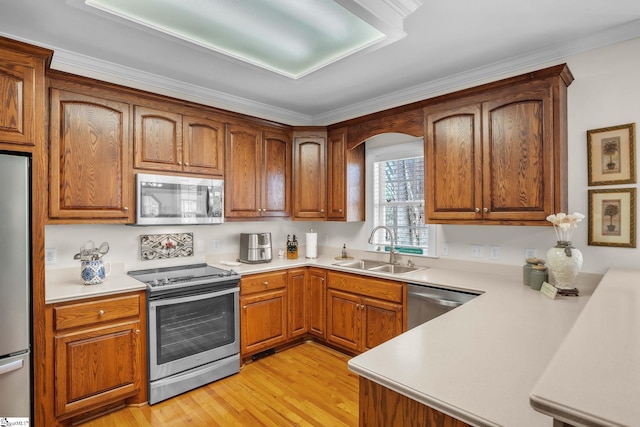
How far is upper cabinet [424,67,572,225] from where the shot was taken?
2.23m

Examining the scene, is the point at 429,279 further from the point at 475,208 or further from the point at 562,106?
the point at 562,106

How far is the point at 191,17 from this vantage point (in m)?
2.12

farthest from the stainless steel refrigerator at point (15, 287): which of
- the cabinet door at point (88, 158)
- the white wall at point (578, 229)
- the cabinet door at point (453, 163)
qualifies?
the cabinet door at point (453, 163)

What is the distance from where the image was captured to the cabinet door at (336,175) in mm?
3615

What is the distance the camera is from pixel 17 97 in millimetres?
1903

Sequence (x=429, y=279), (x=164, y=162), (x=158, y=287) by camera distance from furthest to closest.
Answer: (x=164, y=162), (x=429, y=279), (x=158, y=287)

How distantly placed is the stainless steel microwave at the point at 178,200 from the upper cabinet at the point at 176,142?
10 cm

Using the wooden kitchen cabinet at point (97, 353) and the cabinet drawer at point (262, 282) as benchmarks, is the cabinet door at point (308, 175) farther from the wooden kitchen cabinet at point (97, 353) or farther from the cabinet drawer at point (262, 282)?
the wooden kitchen cabinet at point (97, 353)

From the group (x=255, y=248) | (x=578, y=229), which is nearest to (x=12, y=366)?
(x=255, y=248)

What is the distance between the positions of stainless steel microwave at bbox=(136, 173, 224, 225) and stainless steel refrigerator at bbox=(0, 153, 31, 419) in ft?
2.68

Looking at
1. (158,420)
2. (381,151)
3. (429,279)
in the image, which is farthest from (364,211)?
(158,420)

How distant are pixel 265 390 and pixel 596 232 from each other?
104 inches

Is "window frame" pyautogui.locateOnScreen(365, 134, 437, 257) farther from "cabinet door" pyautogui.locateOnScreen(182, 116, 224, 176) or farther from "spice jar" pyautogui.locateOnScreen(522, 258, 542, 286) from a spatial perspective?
"cabinet door" pyautogui.locateOnScreen(182, 116, 224, 176)

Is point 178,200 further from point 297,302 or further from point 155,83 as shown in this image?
point 297,302
